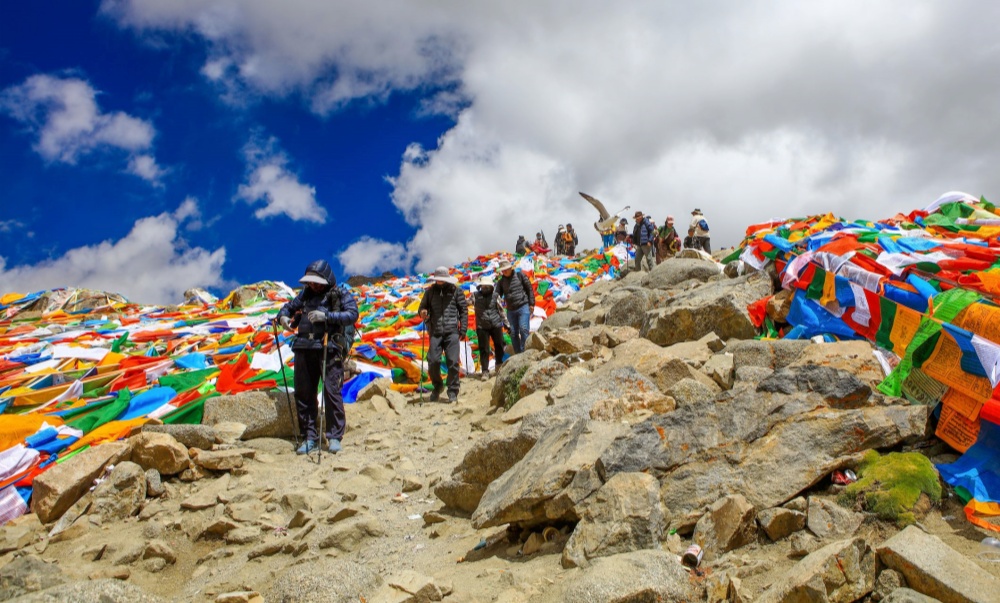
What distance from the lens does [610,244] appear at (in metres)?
30.8

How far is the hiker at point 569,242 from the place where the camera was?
35344 mm

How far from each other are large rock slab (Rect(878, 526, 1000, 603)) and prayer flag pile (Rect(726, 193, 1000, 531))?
702mm

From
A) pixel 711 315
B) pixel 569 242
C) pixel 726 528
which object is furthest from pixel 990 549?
pixel 569 242

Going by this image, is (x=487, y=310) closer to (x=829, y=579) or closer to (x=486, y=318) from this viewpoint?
(x=486, y=318)

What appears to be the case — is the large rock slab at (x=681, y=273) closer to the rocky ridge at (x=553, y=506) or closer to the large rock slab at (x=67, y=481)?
the rocky ridge at (x=553, y=506)

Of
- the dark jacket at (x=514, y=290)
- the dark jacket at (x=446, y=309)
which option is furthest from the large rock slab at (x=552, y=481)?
the dark jacket at (x=514, y=290)

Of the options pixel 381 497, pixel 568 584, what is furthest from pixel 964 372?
pixel 381 497

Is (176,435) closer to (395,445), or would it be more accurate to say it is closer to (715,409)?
Result: (395,445)

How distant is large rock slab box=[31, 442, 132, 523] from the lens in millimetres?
5461

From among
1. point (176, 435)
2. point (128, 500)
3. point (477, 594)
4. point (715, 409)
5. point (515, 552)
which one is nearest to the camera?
point (477, 594)

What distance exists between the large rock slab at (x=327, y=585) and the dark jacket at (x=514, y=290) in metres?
7.90

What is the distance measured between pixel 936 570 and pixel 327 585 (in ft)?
9.89

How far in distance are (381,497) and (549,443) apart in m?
1.98

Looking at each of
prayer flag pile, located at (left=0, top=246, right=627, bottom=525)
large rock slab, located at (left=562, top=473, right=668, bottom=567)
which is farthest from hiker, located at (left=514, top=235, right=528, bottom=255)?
large rock slab, located at (left=562, top=473, right=668, bottom=567)
